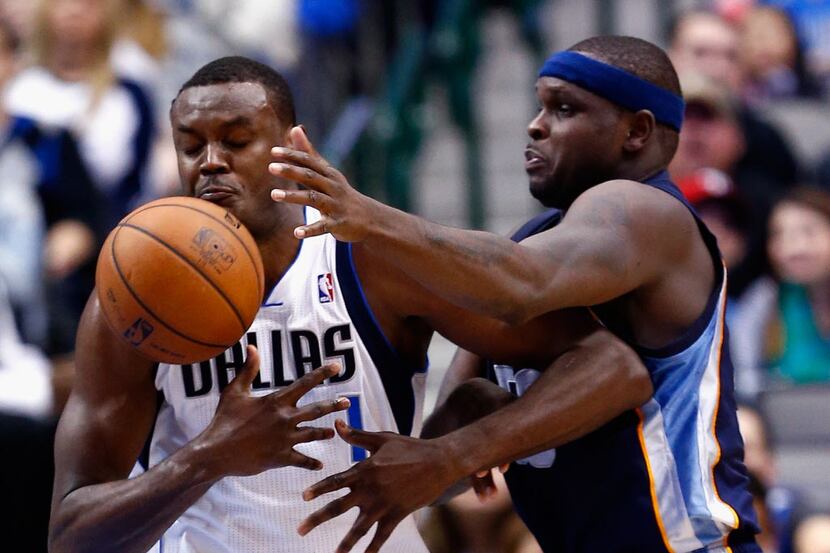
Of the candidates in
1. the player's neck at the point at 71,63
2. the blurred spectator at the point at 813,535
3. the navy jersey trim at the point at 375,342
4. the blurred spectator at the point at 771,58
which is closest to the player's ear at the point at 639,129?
the navy jersey trim at the point at 375,342

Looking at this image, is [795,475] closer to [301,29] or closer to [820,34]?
[820,34]

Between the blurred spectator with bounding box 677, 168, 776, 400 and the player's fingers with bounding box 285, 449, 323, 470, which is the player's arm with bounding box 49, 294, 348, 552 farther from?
the blurred spectator with bounding box 677, 168, 776, 400

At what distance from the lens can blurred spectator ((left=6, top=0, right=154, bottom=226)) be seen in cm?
795

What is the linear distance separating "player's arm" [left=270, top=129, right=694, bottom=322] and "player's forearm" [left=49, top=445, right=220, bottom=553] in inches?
29.5

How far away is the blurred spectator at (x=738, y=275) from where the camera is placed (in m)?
7.64

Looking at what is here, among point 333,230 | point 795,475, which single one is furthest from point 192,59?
point 333,230

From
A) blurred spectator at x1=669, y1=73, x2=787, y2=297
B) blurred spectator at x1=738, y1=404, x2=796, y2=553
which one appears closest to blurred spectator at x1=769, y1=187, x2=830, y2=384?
blurred spectator at x1=669, y1=73, x2=787, y2=297

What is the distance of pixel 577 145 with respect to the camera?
4457mm

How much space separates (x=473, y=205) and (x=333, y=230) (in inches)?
257

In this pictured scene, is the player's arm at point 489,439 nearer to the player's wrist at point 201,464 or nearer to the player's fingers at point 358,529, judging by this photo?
the player's fingers at point 358,529

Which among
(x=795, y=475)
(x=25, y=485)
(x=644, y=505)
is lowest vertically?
(x=795, y=475)

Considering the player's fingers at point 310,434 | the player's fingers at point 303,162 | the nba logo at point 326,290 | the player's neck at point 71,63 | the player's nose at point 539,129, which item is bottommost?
the player's fingers at point 310,434

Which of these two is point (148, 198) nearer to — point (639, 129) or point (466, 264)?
point (639, 129)

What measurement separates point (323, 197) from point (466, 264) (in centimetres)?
43
